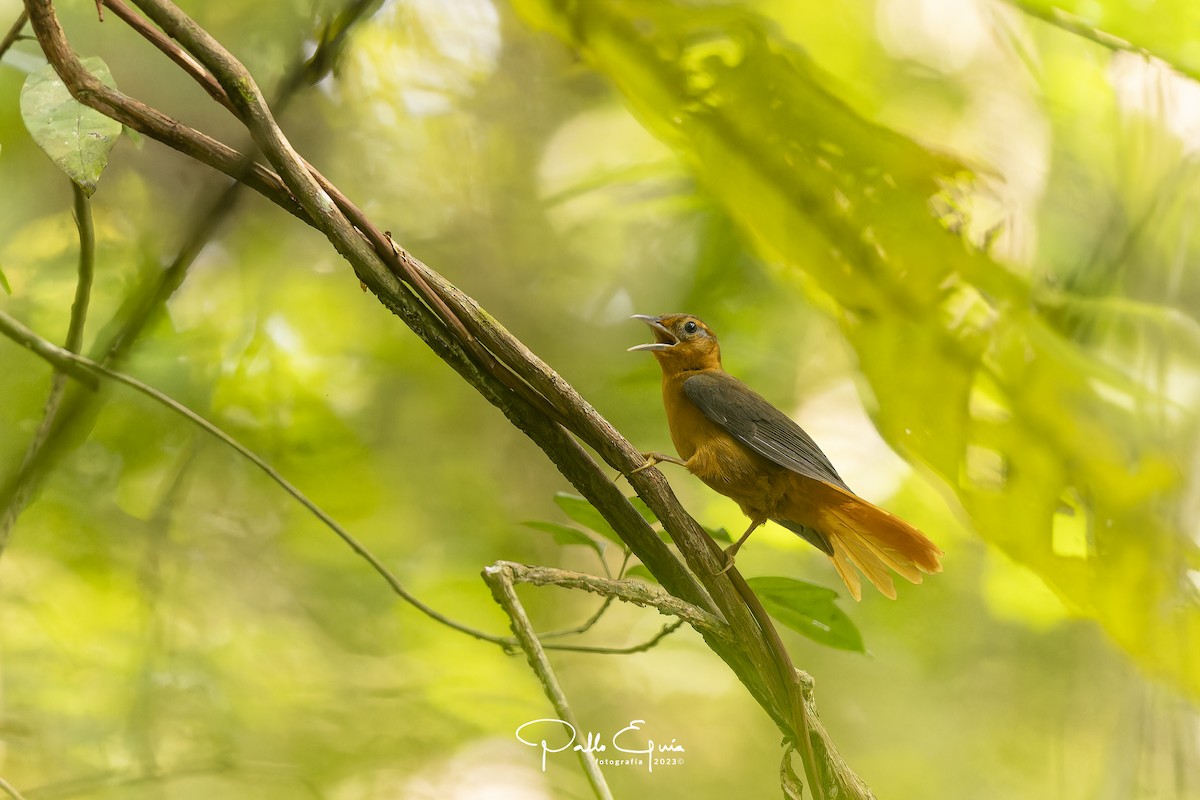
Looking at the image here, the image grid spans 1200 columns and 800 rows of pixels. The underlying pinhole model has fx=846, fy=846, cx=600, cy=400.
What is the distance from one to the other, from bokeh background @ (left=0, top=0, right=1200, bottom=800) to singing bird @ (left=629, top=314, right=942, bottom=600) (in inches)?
5.8

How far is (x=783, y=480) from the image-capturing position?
134 cm

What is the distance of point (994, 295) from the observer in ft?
4.56

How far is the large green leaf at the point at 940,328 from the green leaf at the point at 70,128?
90cm

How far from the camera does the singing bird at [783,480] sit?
1301mm

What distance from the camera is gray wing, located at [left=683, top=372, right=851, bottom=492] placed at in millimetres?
1292

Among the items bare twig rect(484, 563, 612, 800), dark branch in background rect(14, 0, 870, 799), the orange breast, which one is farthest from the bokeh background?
bare twig rect(484, 563, 612, 800)

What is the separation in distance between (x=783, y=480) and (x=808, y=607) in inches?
10.1

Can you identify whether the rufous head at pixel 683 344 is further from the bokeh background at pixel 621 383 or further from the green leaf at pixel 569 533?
the green leaf at pixel 569 533

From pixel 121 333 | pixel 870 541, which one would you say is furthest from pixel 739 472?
pixel 121 333

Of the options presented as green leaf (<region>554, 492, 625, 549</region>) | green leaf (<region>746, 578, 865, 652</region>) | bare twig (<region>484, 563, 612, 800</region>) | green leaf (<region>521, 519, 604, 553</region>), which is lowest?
green leaf (<region>521, 519, 604, 553</region>)

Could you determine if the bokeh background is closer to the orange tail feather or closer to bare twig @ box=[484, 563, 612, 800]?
the orange tail feather

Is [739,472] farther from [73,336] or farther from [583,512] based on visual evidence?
[73,336]
